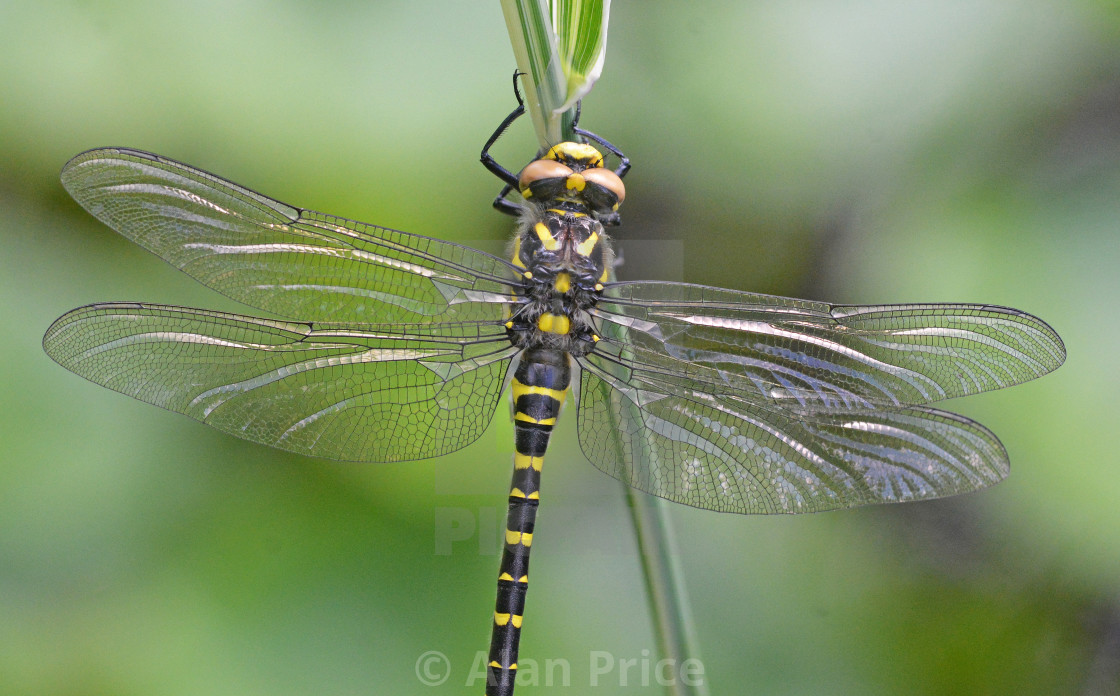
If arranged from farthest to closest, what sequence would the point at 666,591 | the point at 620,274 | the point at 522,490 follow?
the point at 620,274
the point at 522,490
the point at 666,591

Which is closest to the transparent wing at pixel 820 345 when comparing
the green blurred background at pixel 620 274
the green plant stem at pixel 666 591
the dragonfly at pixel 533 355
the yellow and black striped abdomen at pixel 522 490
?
the dragonfly at pixel 533 355

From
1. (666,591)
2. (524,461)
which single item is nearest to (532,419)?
(524,461)

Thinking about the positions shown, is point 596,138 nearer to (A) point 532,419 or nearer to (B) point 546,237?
(B) point 546,237

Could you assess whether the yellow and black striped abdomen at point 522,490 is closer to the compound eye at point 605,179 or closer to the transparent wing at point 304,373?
the transparent wing at point 304,373

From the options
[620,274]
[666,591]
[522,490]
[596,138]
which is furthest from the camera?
[620,274]

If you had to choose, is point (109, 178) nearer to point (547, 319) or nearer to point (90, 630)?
point (547, 319)

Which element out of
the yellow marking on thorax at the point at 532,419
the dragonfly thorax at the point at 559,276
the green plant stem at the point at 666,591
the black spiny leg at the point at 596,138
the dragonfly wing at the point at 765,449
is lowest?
the green plant stem at the point at 666,591

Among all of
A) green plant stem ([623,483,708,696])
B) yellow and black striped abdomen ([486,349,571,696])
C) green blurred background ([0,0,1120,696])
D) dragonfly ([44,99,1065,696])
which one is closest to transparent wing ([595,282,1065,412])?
dragonfly ([44,99,1065,696])

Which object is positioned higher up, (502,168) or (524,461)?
(502,168)
